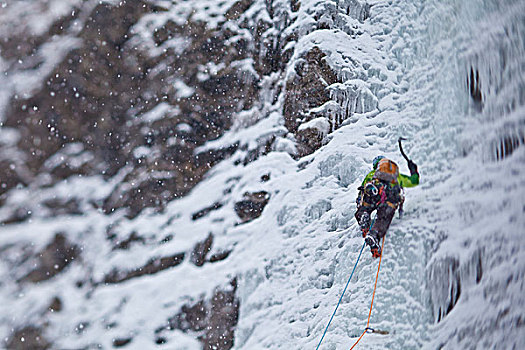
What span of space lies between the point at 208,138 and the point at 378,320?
2.22m

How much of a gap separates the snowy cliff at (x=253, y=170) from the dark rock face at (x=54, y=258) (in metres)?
0.01

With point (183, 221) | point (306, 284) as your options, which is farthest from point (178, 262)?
point (306, 284)

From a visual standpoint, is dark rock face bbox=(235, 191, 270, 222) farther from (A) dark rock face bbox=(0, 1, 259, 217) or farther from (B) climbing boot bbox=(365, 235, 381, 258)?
(B) climbing boot bbox=(365, 235, 381, 258)

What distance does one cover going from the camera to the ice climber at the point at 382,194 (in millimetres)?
3012

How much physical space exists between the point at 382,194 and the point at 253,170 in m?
1.70

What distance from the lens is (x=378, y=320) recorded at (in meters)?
3.25

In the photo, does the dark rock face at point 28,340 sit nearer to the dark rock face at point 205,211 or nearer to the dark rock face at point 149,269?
the dark rock face at point 149,269

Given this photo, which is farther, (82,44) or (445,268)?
(82,44)

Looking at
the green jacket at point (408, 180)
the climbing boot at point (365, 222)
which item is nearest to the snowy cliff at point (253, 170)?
the climbing boot at point (365, 222)

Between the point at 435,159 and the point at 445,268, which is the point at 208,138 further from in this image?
the point at 445,268

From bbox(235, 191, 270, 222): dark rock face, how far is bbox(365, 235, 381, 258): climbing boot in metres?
1.35

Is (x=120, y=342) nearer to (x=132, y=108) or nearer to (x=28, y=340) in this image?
(x=28, y=340)

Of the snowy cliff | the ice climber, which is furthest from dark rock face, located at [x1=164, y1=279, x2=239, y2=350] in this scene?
the ice climber

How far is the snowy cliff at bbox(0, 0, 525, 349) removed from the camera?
3.17 metres
